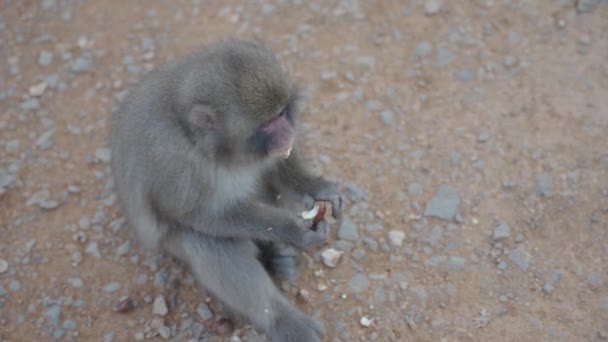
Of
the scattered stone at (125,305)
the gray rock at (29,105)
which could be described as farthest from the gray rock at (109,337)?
the gray rock at (29,105)

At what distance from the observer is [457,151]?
5.63 meters

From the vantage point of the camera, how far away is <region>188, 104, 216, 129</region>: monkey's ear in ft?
13.4

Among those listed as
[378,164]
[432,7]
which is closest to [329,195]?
[378,164]

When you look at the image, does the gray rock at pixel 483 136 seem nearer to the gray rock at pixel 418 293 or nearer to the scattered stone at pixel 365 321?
the gray rock at pixel 418 293

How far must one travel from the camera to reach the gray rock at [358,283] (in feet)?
16.3

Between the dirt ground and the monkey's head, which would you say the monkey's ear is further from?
the dirt ground

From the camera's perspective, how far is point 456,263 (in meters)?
5.04

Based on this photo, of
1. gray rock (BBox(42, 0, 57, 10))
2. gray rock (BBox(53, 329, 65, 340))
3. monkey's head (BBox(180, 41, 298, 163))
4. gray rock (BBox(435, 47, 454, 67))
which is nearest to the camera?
monkey's head (BBox(180, 41, 298, 163))

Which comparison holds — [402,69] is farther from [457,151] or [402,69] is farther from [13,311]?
[13,311]

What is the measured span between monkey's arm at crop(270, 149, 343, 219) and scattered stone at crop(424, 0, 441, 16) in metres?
2.27

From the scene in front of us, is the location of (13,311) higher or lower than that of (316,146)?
lower

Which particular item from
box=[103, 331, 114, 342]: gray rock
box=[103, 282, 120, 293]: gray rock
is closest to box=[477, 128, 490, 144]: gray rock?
box=[103, 282, 120, 293]: gray rock

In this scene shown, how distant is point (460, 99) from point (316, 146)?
4.30ft

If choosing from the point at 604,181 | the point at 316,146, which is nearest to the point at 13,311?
the point at 316,146
